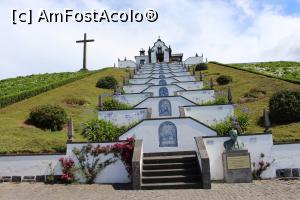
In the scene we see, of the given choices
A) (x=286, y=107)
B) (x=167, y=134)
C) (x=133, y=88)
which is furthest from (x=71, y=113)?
(x=286, y=107)

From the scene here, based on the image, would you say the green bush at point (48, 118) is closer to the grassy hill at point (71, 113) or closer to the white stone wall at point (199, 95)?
the grassy hill at point (71, 113)

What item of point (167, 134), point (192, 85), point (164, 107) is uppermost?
point (192, 85)

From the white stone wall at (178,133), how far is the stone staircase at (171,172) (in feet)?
5.34

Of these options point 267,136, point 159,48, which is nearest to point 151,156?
point 267,136

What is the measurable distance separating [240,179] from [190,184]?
2.26 m

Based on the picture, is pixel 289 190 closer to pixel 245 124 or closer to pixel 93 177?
pixel 93 177

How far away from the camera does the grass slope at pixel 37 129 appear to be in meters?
18.6

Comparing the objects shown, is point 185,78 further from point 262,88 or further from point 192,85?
point 262,88

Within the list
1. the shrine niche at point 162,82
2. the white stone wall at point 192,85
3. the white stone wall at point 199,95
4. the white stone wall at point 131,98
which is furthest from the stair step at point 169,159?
the shrine niche at point 162,82

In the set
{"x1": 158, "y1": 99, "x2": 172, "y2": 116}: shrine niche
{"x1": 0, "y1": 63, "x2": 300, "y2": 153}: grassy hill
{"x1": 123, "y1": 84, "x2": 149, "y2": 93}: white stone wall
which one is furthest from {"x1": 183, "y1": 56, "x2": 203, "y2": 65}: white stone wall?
{"x1": 158, "y1": 99, "x2": 172, "y2": 116}: shrine niche

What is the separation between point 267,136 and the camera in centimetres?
1633

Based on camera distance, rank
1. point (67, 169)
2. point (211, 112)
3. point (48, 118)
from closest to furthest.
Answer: point (67, 169)
point (48, 118)
point (211, 112)

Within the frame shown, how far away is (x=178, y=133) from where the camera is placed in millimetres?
18969

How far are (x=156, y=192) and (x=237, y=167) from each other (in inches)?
148
